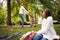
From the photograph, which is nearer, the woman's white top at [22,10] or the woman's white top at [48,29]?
the woman's white top at [48,29]

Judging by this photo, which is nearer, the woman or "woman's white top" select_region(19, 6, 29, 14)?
the woman

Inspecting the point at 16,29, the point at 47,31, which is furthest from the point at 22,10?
the point at 47,31

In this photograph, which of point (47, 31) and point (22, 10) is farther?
point (22, 10)

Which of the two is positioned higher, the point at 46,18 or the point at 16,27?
the point at 46,18

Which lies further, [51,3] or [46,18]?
[51,3]

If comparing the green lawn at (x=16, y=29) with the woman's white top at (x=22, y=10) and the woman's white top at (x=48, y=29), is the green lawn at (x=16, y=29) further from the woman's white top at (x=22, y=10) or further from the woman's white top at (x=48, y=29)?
the woman's white top at (x=48, y=29)

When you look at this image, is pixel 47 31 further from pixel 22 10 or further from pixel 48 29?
pixel 22 10

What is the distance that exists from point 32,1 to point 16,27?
608mm

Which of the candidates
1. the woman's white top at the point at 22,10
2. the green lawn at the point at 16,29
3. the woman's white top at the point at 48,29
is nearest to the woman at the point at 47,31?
the woman's white top at the point at 48,29

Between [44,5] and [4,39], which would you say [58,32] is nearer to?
[44,5]

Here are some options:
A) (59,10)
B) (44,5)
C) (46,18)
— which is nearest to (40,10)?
(44,5)

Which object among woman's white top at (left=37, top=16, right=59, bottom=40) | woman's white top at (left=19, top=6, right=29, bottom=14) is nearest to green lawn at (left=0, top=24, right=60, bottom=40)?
woman's white top at (left=19, top=6, right=29, bottom=14)

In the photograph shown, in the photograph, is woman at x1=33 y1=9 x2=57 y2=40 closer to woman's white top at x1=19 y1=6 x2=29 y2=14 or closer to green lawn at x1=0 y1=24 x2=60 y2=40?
green lawn at x1=0 y1=24 x2=60 y2=40

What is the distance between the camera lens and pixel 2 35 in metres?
3.88
